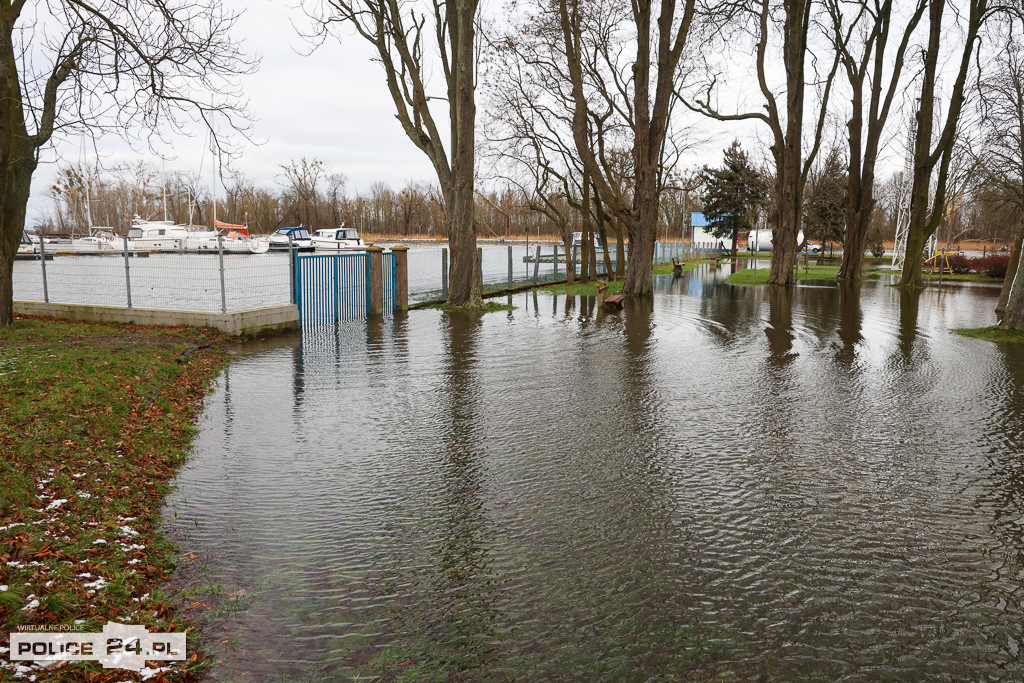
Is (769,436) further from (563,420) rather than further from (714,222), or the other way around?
(714,222)

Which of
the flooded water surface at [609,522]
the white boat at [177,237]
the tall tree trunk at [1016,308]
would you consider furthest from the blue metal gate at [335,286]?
the white boat at [177,237]

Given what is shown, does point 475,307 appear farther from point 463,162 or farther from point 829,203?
point 829,203

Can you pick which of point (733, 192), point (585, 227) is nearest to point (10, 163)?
point (585, 227)

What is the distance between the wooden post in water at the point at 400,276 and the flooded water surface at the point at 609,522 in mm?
8454

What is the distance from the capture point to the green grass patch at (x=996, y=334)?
14.7 m

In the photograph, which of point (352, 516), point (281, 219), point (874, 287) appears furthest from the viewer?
point (281, 219)

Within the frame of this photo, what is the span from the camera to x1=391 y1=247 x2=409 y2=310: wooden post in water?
19.4 metres

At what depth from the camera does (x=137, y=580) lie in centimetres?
424

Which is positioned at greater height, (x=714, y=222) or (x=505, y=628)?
(x=714, y=222)

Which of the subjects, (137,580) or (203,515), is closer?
(137,580)

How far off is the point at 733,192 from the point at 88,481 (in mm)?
57377

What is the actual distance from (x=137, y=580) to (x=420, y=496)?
2151 millimetres

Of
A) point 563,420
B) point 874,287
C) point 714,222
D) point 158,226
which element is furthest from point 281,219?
point 563,420

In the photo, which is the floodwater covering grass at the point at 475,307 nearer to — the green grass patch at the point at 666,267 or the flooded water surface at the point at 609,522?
the flooded water surface at the point at 609,522
